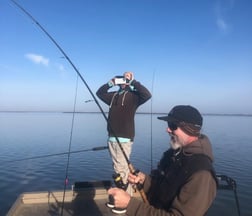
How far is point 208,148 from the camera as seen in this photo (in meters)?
2.61

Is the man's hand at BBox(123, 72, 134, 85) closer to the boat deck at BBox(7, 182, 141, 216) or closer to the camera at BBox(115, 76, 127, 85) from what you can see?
the camera at BBox(115, 76, 127, 85)

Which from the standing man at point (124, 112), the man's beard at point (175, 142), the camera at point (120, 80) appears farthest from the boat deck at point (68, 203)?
the man's beard at point (175, 142)

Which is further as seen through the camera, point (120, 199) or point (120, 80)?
point (120, 80)

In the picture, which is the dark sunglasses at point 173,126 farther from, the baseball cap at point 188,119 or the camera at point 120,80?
the camera at point 120,80

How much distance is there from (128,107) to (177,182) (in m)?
3.05

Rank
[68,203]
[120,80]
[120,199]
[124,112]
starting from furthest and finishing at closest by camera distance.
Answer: [68,203], [120,80], [124,112], [120,199]

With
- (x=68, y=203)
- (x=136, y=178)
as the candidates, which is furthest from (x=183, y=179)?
(x=68, y=203)

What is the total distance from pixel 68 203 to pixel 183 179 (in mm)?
3936

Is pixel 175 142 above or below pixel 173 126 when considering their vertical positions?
below

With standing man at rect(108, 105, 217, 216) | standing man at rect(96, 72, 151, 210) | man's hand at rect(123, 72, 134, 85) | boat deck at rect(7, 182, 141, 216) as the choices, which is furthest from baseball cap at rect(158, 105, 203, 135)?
boat deck at rect(7, 182, 141, 216)

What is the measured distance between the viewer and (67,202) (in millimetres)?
5770

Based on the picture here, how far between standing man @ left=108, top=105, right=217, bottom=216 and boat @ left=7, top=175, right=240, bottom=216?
9.48ft

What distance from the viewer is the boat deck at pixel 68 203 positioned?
5.31m

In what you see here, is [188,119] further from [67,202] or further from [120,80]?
[67,202]
